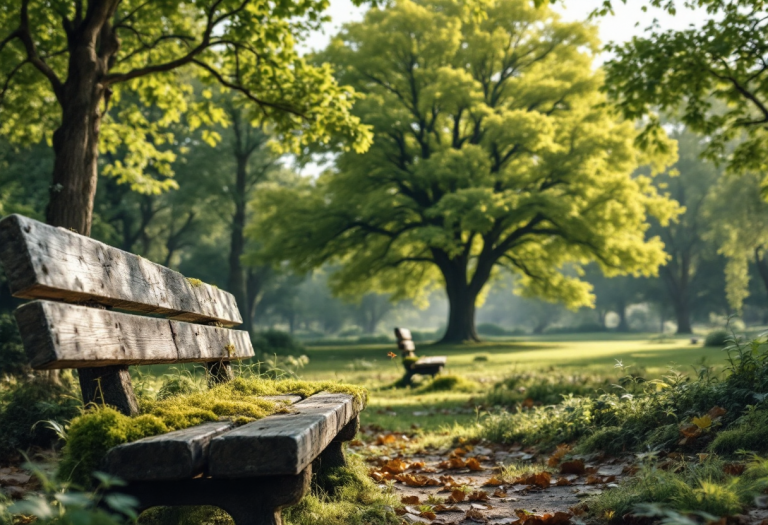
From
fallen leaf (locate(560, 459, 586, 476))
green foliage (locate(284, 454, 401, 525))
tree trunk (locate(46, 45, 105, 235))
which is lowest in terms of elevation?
fallen leaf (locate(560, 459, 586, 476))

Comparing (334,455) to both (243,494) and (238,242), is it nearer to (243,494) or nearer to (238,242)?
(243,494)

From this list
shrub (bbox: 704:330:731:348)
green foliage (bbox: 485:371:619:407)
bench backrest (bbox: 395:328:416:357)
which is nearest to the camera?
green foliage (bbox: 485:371:619:407)

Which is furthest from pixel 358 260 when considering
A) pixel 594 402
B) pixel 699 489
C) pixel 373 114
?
pixel 699 489

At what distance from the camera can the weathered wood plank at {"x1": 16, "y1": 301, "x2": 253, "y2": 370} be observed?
211cm

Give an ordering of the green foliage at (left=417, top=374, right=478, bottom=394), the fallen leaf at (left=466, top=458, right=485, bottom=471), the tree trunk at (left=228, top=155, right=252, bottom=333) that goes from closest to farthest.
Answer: the fallen leaf at (left=466, top=458, right=485, bottom=471) → the green foliage at (left=417, top=374, right=478, bottom=394) → the tree trunk at (left=228, top=155, right=252, bottom=333)

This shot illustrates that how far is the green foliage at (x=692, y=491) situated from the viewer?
2930mm

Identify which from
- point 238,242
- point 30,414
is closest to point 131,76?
point 30,414

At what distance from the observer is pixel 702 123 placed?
12.4 m

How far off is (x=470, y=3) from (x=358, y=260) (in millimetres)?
19779

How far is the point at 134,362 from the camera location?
280 cm

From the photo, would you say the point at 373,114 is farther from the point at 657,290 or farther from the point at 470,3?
the point at 657,290

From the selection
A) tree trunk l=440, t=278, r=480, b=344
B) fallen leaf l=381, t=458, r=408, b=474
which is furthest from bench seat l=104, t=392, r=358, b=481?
tree trunk l=440, t=278, r=480, b=344

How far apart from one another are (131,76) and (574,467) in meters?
6.94

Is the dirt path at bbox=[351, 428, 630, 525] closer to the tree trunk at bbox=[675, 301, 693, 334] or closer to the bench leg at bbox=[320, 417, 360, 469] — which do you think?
the bench leg at bbox=[320, 417, 360, 469]
